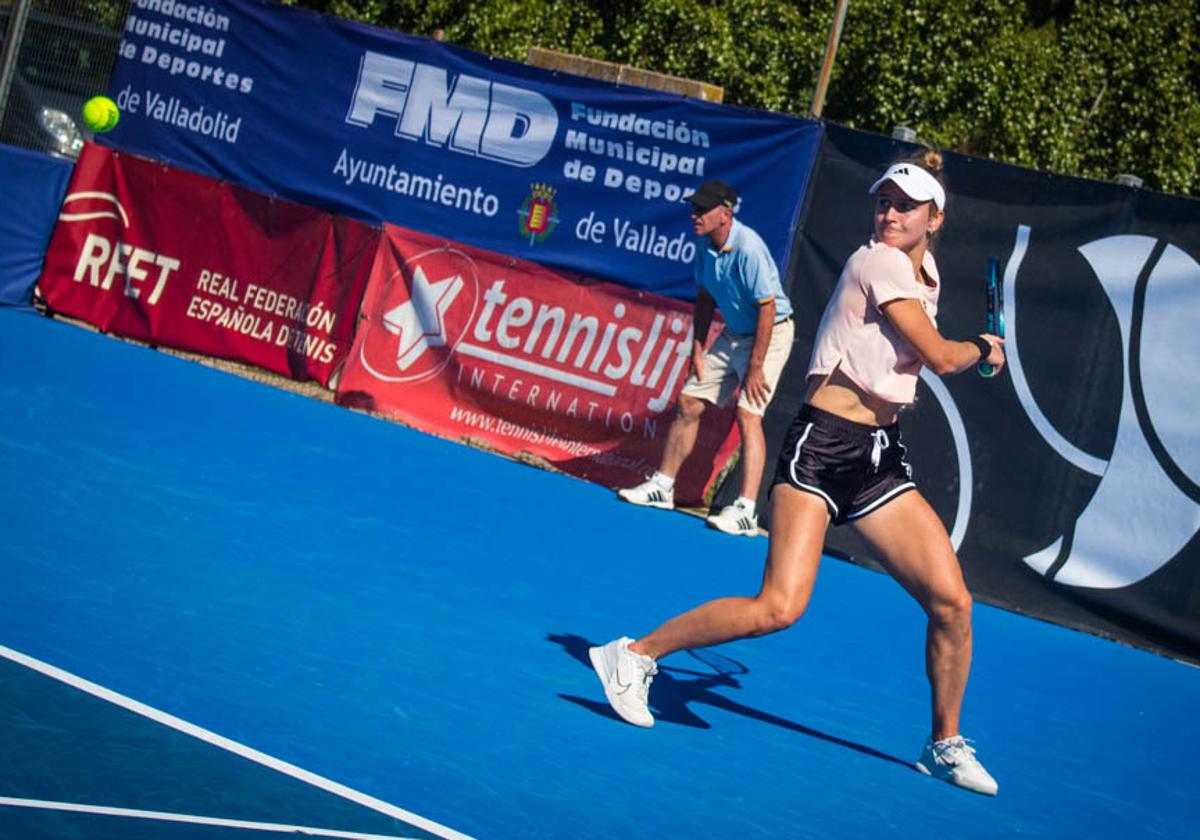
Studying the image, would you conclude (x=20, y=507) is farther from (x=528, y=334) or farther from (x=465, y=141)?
(x=465, y=141)

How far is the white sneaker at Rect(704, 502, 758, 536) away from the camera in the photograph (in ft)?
31.1

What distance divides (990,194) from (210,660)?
6.15 meters

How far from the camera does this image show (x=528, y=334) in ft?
35.4

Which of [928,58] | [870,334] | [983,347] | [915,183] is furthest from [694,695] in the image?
Result: [928,58]

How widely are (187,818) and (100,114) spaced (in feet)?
33.9

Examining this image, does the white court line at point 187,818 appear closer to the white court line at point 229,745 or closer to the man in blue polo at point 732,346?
the white court line at point 229,745

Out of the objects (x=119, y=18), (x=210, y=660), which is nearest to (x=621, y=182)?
(x=119, y=18)

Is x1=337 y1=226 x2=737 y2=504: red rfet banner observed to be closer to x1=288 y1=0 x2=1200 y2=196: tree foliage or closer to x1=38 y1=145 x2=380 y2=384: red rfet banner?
x1=38 y1=145 x2=380 y2=384: red rfet banner

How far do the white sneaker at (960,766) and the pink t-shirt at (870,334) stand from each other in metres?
1.23

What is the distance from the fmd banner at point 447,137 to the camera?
10430mm

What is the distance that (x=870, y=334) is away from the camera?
5.01 m

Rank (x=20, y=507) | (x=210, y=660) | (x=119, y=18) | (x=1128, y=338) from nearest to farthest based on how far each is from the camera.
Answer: (x=210, y=660) → (x=20, y=507) → (x=1128, y=338) → (x=119, y=18)

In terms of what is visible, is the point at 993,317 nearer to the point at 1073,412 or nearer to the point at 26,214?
the point at 1073,412

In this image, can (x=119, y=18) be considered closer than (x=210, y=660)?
No
